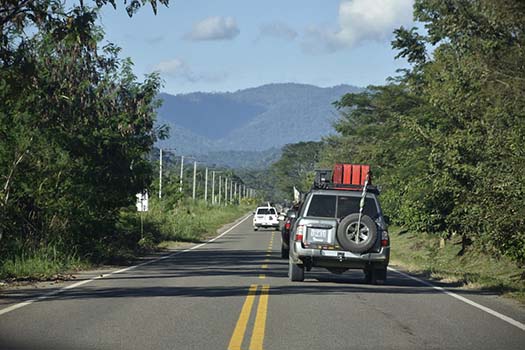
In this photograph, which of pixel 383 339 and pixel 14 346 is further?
pixel 383 339

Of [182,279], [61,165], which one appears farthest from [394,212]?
[182,279]

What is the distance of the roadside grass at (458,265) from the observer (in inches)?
819

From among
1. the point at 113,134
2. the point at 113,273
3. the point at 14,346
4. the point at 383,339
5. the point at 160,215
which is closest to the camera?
the point at 14,346

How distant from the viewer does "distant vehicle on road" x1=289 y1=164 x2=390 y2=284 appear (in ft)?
63.5

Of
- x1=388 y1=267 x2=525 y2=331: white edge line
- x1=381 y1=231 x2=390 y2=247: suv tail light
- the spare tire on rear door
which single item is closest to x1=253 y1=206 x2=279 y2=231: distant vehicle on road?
x1=388 y1=267 x2=525 y2=331: white edge line

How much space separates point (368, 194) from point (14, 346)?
36.3 ft

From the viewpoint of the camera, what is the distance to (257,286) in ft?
61.8

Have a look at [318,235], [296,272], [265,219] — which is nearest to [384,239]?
[318,235]

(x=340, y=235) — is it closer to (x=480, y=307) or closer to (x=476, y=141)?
(x=480, y=307)

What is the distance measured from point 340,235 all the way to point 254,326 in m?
7.10

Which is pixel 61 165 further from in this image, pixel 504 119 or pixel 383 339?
pixel 383 339

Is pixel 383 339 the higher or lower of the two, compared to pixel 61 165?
lower

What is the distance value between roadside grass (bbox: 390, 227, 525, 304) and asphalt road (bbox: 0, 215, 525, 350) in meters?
1.49

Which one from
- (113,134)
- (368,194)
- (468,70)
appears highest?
(468,70)
